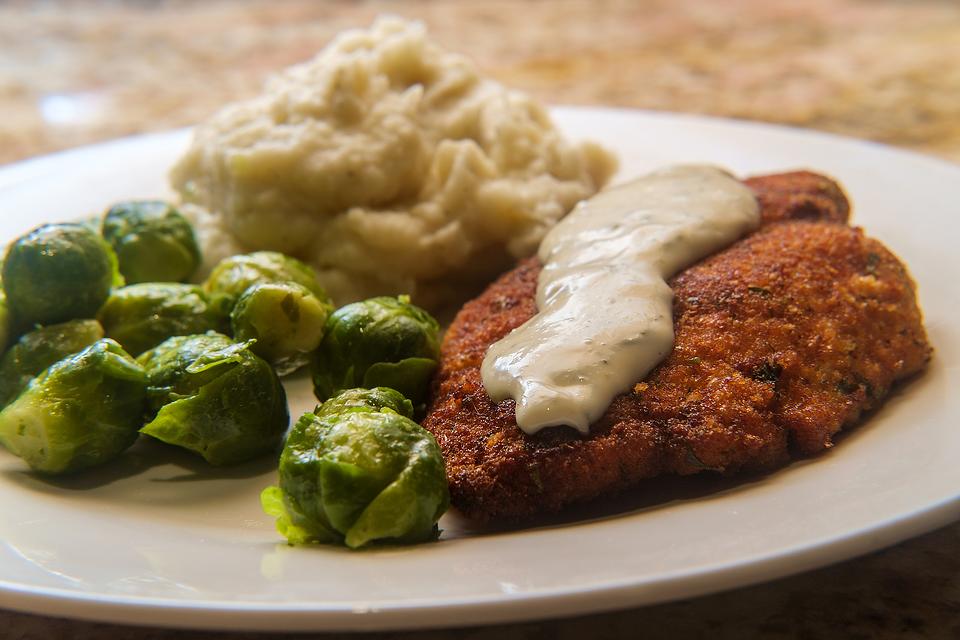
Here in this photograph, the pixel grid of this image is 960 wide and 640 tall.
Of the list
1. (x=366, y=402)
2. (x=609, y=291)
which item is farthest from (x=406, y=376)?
(x=609, y=291)

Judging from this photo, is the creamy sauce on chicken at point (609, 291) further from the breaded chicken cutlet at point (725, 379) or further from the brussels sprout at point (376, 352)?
the brussels sprout at point (376, 352)

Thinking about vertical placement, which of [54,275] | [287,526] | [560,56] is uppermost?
[54,275]

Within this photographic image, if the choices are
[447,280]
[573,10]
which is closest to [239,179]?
[447,280]

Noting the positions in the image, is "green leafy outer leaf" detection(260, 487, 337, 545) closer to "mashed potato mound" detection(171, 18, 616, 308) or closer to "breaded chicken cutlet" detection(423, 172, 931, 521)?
"breaded chicken cutlet" detection(423, 172, 931, 521)

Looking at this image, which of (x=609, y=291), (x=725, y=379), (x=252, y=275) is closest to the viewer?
(x=725, y=379)

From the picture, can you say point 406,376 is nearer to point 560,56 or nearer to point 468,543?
point 468,543

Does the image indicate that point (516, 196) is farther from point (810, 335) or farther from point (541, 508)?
point (541, 508)

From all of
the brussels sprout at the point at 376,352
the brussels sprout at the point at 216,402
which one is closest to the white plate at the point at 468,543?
the brussels sprout at the point at 216,402
